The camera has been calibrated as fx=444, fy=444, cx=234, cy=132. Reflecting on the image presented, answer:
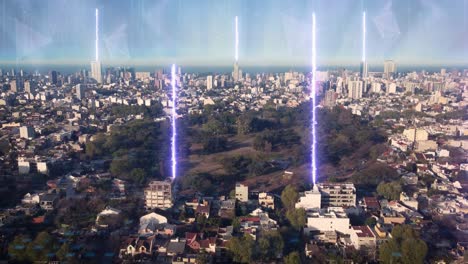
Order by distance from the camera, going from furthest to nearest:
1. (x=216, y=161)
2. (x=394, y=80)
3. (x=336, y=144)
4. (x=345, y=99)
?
(x=394, y=80)
(x=345, y=99)
(x=336, y=144)
(x=216, y=161)

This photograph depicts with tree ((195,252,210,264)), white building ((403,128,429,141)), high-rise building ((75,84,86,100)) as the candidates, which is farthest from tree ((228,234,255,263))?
high-rise building ((75,84,86,100))

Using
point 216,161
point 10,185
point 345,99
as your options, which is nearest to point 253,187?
point 216,161

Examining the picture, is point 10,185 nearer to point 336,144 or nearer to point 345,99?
point 336,144

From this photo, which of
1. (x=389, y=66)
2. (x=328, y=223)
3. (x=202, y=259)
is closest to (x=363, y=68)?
(x=389, y=66)

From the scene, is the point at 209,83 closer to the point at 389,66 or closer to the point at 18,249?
the point at 389,66

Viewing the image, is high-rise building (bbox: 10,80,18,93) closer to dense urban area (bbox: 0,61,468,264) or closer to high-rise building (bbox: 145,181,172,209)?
dense urban area (bbox: 0,61,468,264)

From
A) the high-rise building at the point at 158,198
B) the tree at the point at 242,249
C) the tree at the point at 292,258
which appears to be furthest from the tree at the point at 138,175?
the tree at the point at 292,258
